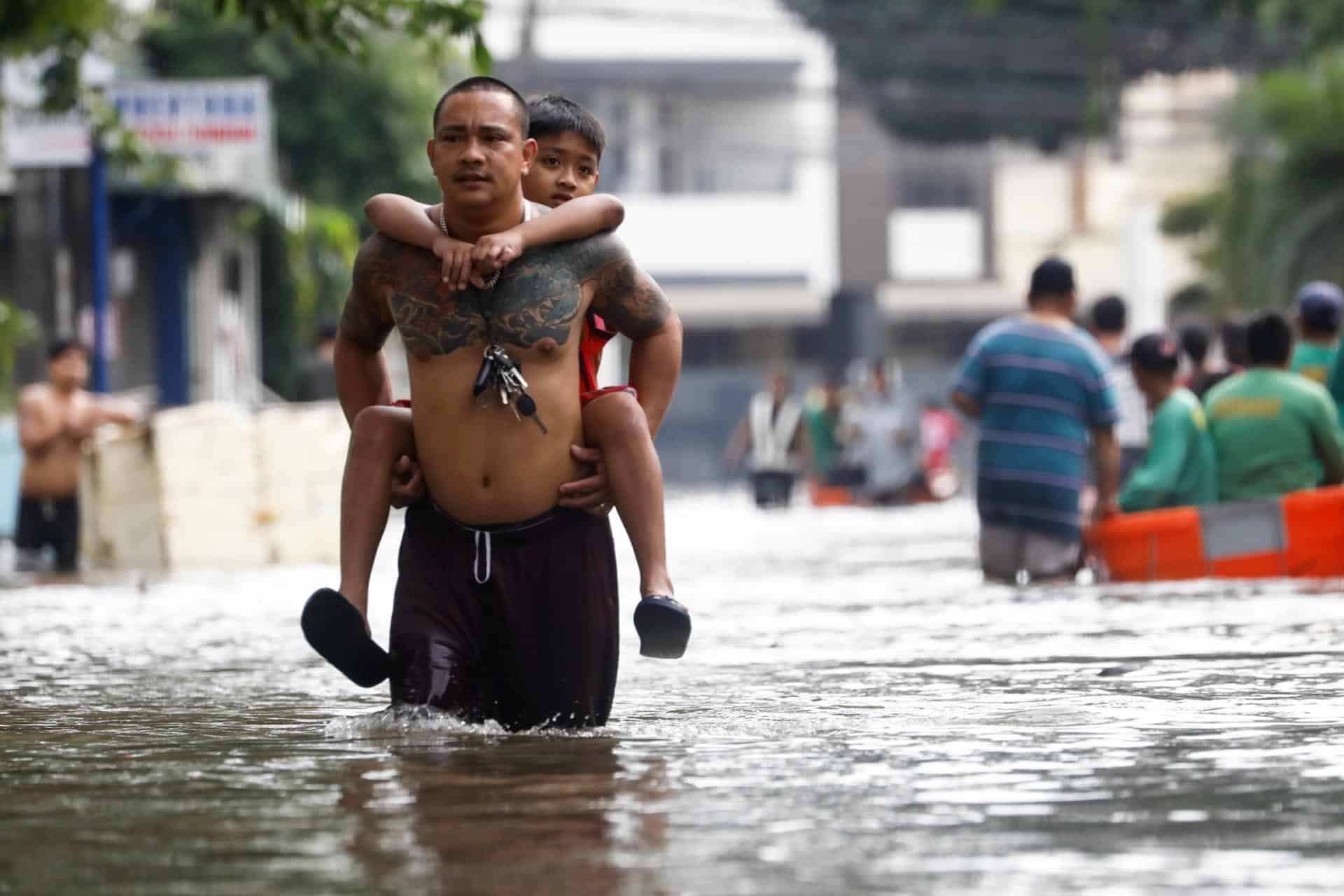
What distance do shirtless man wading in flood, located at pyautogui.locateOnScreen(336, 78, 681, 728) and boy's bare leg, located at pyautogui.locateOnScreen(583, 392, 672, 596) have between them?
69mm

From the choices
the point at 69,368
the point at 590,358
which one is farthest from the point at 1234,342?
the point at 590,358

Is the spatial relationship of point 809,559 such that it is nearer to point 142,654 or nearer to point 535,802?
point 142,654

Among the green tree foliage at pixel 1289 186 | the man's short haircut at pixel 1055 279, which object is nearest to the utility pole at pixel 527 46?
the green tree foliage at pixel 1289 186

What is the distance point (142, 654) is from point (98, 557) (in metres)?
8.35

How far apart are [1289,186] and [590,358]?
28.1m

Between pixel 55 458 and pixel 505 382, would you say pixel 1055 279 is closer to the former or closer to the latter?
pixel 505 382

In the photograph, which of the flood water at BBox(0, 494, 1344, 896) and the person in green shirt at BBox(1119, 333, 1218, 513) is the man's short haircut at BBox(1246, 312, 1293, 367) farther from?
the flood water at BBox(0, 494, 1344, 896)

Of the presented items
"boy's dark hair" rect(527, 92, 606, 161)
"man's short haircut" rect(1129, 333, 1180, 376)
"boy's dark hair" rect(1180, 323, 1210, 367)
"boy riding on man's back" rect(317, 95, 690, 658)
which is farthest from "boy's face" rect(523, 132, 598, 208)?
"boy's dark hair" rect(1180, 323, 1210, 367)

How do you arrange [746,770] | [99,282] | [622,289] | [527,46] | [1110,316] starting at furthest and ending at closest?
[527,46] → [99,282] → [1110,316] → [622,289] → [746,770]

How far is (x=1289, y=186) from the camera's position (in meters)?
33.4

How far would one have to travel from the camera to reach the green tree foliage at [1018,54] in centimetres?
3962

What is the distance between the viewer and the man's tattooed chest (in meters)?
6.24

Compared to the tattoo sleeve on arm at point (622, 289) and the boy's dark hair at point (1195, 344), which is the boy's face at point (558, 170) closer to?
the tattoo sleeve on arm at point (622, 289)

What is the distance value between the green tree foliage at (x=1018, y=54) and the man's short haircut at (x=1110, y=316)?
22657 mm
